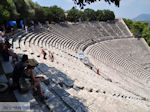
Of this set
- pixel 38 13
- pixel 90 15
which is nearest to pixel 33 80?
pixel 38 13

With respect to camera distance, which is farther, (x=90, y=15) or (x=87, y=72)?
(x=90, y=15)

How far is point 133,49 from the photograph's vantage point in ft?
96.6

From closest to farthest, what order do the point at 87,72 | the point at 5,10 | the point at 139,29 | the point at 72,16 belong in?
the point at 87,72
the point at 5,10
the point at 72,16
the point at 139,29

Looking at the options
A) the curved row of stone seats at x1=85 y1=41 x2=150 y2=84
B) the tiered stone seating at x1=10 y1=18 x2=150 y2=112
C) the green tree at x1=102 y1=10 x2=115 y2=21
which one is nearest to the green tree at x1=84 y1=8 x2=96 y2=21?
the green tree at x1=102 y1=10 x2=115 y2=21

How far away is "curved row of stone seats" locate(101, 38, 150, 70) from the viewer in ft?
83.9

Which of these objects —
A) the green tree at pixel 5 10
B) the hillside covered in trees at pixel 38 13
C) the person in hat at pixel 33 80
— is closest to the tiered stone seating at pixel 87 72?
the person in hat at pixel 33 80

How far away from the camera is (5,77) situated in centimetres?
480

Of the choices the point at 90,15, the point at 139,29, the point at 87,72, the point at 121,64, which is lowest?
the point at 121,64

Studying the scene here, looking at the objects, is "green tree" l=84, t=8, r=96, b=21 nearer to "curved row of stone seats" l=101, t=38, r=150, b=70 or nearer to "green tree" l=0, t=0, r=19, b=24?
"curved row of stone seats" l=101, t=38, r=150, b=70

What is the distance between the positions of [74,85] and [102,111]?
230cm

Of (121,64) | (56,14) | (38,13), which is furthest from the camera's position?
(56,14)

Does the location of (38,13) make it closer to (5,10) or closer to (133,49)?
(5,10)

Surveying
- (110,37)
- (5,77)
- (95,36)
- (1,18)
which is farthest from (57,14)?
(5,77)

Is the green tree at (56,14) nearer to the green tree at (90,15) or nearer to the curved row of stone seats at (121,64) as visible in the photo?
the green tree at (90,15)
